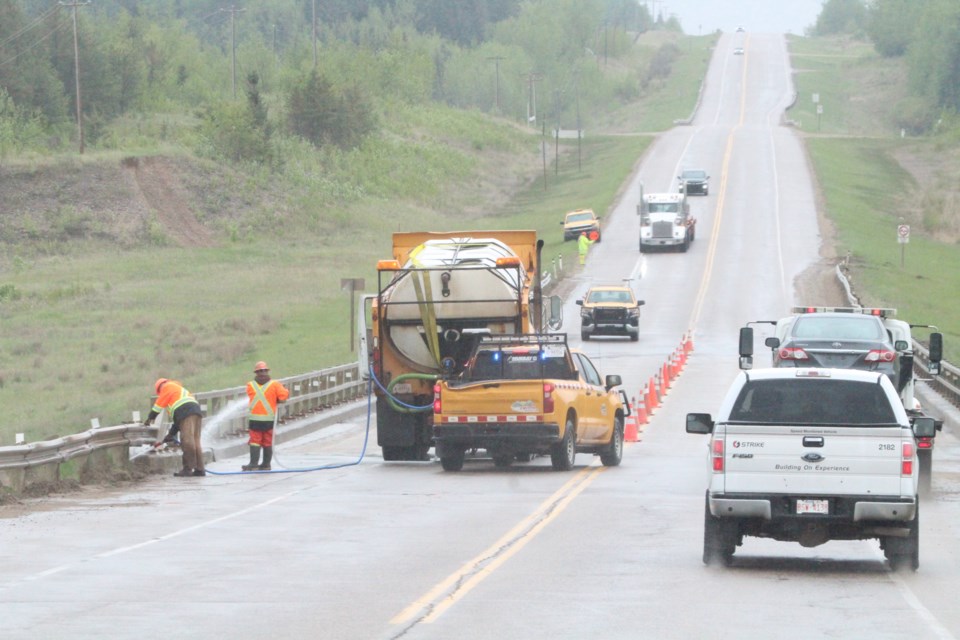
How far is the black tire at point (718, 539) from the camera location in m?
13.9

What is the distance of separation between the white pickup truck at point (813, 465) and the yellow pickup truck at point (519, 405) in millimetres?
9072

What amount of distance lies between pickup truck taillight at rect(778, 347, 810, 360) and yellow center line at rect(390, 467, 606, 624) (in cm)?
501

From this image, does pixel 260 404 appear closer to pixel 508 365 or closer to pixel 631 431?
pixel 508 365

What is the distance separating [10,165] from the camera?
81.8 m

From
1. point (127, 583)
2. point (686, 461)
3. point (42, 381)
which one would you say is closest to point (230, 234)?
point (42, 381)

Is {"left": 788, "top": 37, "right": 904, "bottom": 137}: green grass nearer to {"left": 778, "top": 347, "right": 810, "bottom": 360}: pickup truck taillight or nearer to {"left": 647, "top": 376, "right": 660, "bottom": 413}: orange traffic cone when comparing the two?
{"left": 647, "top": 376, "right": 660, "bottom": 413}: orange traffic cone

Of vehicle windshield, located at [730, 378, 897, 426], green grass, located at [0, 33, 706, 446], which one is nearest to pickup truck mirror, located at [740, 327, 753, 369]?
vehicle windshield, located at [730, 378, 897, 426]

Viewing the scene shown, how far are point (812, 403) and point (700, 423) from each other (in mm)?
1342

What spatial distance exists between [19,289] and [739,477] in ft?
174

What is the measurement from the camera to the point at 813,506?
1355cm

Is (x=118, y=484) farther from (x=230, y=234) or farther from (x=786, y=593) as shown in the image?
(x=230, y=234)

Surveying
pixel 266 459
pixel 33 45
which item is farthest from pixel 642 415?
pixel 33 45

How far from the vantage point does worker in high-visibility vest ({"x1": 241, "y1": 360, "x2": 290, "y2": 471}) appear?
23.9 m

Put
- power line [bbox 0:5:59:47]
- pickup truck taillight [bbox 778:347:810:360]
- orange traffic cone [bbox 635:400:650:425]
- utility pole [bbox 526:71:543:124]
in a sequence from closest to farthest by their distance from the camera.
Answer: pickup truck taillight [bbox 778:347:810:360] < orange traffic cone [bbox 635:400:650:425] < power line [bbox 0:5:59:47] < utility pole [bbox 526:71:543:124]
